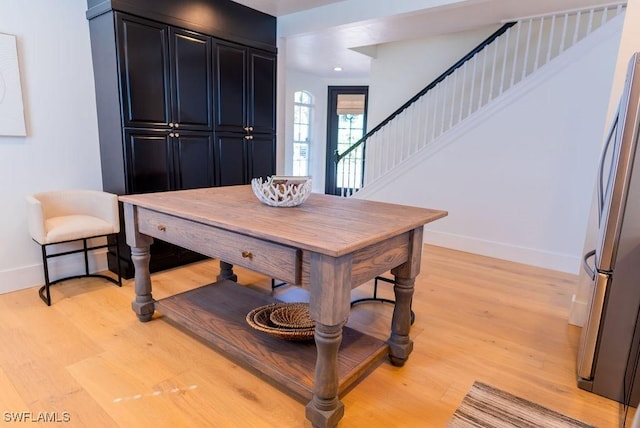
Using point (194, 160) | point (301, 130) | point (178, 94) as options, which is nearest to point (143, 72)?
point (178, 94)

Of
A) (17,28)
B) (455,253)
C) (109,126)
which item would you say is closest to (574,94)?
(455,253)

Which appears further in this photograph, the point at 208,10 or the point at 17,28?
the point at 208,10

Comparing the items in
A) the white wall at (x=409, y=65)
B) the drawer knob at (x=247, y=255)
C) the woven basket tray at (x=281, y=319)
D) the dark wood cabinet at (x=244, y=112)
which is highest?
the white wall at (x=409, y=65)

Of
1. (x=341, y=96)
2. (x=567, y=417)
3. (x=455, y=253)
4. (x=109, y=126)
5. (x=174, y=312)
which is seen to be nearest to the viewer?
(x=567, y=417)

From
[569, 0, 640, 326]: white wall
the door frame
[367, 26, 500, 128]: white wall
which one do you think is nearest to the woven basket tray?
[569, 0, 640, 326]: white wall

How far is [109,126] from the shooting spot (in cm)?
287

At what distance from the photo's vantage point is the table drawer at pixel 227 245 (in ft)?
4.61

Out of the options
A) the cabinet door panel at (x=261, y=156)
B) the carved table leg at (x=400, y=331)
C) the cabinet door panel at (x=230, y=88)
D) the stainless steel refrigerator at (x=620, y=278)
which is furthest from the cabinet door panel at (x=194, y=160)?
the stainless steel refrigerator at (x=620, y=278)

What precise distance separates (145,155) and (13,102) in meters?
0.89

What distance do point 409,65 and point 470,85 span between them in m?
0.99

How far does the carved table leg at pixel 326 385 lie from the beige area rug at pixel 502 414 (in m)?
0.50

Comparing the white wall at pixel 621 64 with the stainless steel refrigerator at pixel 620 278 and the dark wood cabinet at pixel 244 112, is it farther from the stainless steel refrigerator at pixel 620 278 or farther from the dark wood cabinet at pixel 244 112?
the dark wood cabinet at pixel 244 112

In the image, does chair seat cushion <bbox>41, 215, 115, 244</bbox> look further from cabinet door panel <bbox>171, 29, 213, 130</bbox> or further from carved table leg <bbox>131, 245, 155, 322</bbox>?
cabinet door panel <bbox>171, 29, 213, 130</bbox>

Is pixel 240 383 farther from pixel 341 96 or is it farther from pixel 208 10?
pixel 341 96
